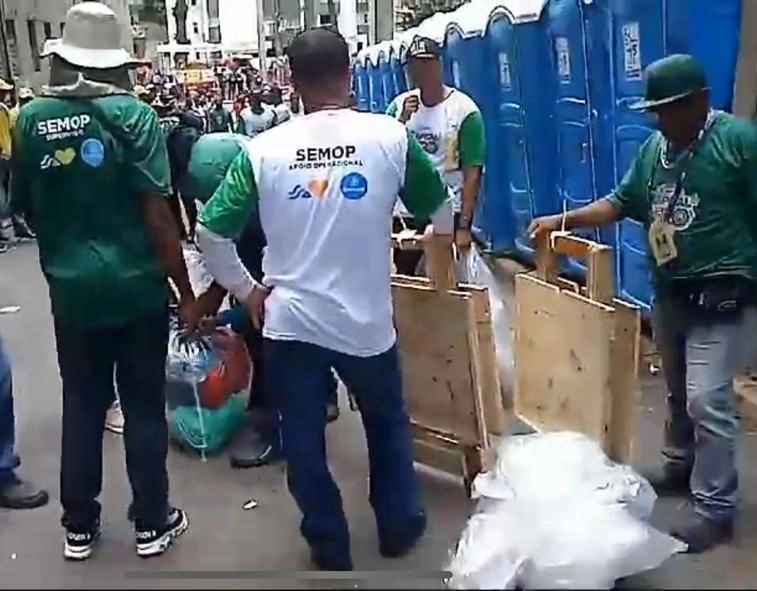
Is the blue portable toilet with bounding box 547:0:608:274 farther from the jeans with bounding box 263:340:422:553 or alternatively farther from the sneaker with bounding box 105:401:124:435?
the jeans with bounding box 263:340:422:553

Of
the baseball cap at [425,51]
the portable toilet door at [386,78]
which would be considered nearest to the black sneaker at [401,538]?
the baseball cap at [425,51]

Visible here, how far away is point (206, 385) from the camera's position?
525cm

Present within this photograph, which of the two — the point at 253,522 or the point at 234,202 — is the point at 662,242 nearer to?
the point at 234,202

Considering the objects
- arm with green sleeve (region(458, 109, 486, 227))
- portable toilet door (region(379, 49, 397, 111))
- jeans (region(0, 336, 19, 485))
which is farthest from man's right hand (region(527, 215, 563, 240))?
portable toilet door (region(379, 49, 397, 111))

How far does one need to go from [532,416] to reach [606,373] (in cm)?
69

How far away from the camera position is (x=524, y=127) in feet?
30.1

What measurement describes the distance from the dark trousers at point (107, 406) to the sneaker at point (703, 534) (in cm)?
186

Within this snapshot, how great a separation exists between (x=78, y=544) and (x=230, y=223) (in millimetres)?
1430

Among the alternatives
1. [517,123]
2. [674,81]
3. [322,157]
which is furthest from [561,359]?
[517,123]

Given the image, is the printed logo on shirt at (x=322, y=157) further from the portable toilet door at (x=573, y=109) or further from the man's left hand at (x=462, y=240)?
the portable toilet door at (x=573, y=109)

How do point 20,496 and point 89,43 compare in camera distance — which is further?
point 20,496

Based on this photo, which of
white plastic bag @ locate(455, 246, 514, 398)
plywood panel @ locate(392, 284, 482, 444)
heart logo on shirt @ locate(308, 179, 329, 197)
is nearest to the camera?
heart logo on shirt @ locate(308, 179, 329, 197)

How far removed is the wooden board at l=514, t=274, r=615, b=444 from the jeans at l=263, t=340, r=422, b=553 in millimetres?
673

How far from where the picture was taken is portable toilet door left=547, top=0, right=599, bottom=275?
24.6 feet
